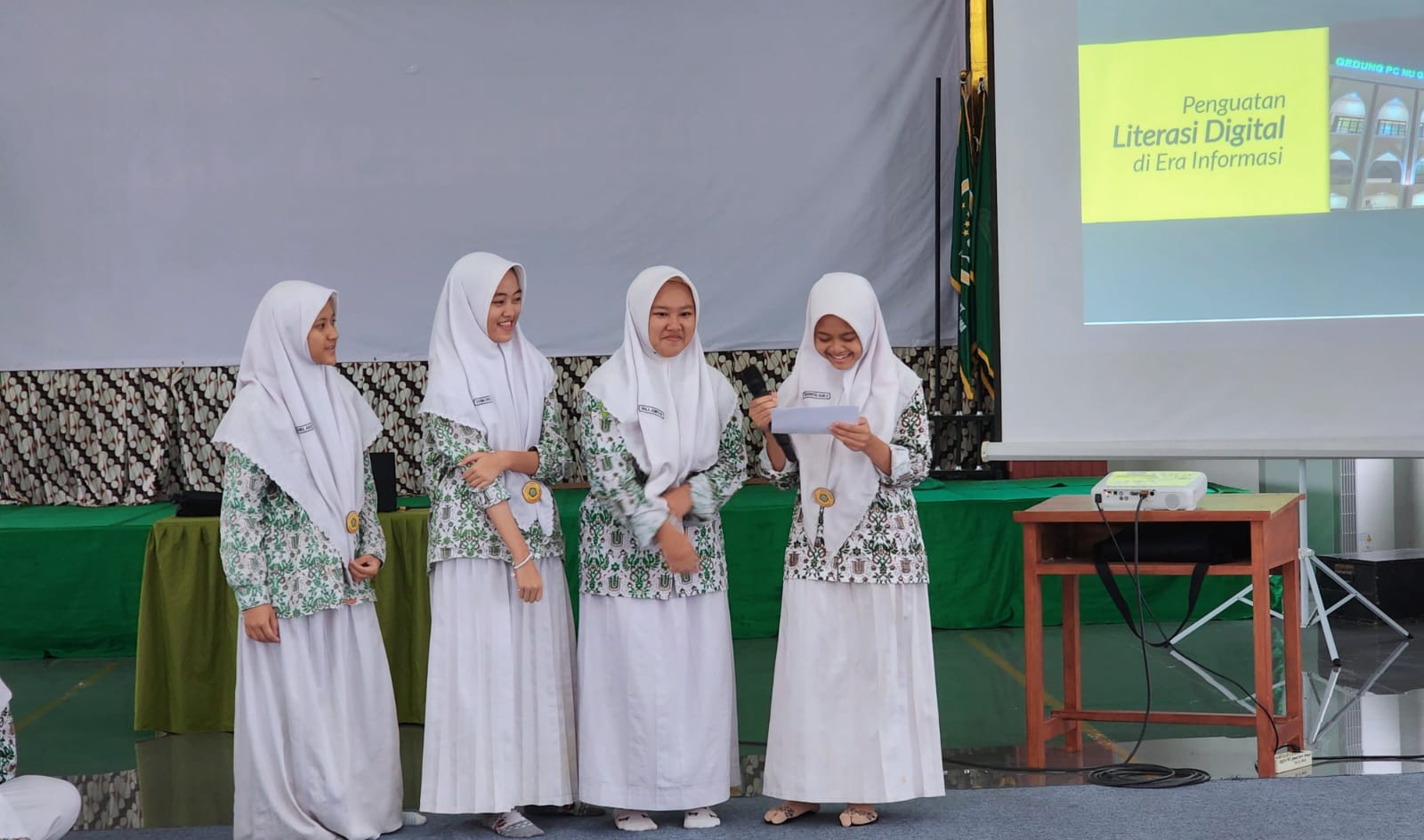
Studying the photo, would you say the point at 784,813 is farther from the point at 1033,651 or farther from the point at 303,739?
the point at 303,739

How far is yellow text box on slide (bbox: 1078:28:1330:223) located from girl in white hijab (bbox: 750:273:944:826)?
1.25 metres

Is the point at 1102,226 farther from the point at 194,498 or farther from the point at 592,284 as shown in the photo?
the point at 194,498

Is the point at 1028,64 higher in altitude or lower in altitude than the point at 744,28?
lower

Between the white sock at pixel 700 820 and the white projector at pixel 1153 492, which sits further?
the white projector at pixel 1153 492

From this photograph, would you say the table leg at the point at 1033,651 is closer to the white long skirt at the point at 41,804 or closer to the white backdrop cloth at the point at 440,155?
the white long skirt at the point at 41,804

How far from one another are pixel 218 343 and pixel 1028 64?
3.72 meters

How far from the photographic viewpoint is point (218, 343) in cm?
566

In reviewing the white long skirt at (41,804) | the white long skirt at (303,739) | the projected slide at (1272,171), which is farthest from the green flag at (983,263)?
the white long skirt at (41,804)

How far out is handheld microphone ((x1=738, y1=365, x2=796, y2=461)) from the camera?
281 centimetres

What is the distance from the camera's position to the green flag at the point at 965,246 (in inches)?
219

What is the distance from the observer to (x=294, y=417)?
2883mm

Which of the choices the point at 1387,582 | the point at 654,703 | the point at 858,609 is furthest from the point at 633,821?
the point at 1387,582

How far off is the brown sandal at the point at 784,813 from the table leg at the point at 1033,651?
740mm

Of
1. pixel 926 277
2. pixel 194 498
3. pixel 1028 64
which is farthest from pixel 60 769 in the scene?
pixel 926 277
